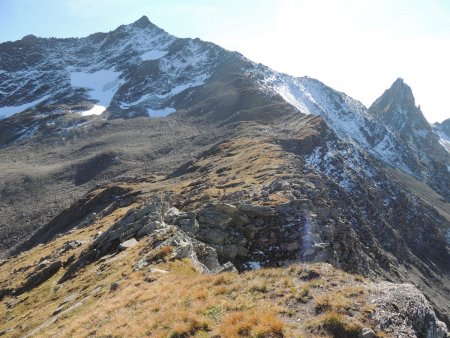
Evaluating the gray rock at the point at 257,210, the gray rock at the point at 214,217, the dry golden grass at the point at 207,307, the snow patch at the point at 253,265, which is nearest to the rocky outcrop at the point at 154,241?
the gray rock at the point at 214,217

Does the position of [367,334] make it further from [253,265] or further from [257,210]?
[257,210]

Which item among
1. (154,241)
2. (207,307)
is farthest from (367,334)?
(154,241)

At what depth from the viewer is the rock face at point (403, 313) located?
12738 millimetres

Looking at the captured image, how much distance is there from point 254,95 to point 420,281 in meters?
121

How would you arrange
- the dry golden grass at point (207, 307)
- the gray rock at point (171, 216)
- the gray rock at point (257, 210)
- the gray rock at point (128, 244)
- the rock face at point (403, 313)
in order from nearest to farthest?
the rock face at point (403, 313), the dry golden grass at point (207, 307), the gray rock at point (128, 244), the gray rock at point (171, 216), the gray rock at point (257, 210)

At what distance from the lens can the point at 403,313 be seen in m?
13.4

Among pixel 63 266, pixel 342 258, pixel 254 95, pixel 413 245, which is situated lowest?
pixel 413 245

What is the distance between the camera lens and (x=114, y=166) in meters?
159

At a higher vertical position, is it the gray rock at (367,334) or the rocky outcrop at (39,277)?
the gray rock at (367,334)

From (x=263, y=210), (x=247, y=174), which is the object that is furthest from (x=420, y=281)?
(x=263, y=210)

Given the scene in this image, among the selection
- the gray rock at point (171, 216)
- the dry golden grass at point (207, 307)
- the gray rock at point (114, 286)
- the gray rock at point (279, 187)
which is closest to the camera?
the dry golden grass at point (207, 307)

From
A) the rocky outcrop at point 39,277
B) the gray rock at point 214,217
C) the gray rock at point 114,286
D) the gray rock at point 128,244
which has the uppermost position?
the gray rock at point 214,217

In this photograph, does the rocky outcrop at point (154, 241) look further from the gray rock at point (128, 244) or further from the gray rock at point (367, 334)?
the gray rock at point (367, 334)

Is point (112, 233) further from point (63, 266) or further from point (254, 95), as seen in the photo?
point (254, 95)
